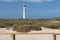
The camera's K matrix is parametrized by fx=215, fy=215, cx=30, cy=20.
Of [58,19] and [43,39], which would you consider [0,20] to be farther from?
[43,39]

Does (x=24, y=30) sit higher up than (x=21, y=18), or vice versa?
(x=24, y=30)

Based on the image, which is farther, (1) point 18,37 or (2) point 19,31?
(1) point 18,37

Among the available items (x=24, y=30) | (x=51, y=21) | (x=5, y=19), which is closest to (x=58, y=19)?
(x=51, y=21)

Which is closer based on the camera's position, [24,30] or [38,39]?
[24,30]

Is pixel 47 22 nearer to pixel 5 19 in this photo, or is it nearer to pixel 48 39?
pixel 5 19

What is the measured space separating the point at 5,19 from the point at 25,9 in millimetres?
4553

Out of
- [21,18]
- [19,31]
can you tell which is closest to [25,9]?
[21,18]

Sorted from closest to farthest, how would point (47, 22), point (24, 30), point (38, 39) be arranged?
point (24, 30), point (38, 39), point (47, 22)

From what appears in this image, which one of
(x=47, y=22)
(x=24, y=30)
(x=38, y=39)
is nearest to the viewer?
(x=24, y=30)

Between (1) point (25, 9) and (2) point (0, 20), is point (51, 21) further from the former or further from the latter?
(2) point (0, 20)

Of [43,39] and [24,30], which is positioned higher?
[24,30]

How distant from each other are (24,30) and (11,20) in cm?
3416

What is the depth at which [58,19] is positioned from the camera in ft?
143

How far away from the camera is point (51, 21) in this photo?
137 ft
